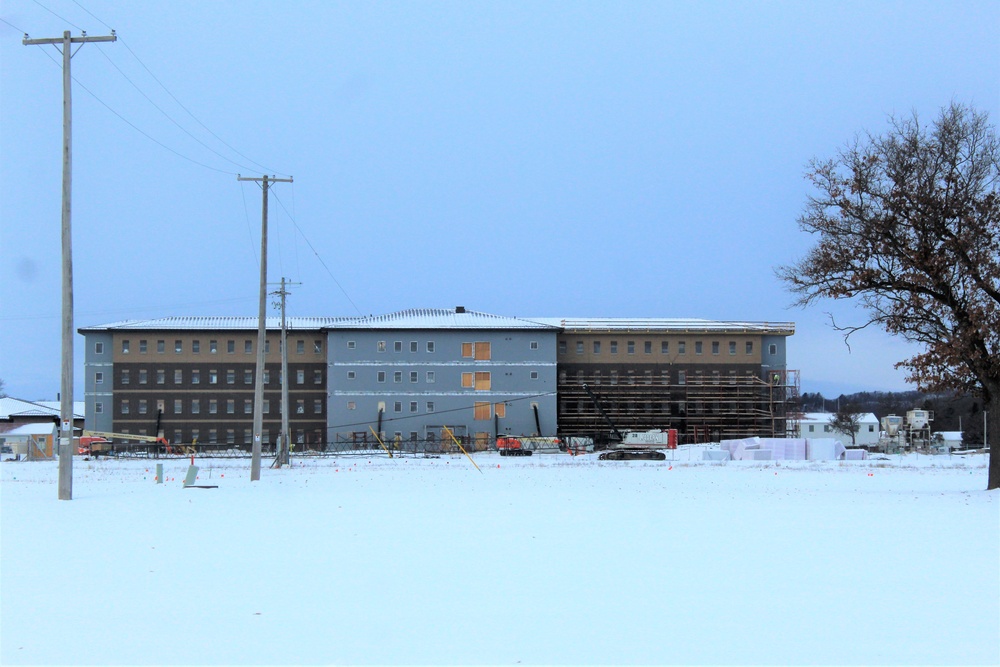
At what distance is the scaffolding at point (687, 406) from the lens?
Answer: 8469 centimetres


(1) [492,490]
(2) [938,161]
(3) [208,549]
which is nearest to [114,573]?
(3) [208,549]

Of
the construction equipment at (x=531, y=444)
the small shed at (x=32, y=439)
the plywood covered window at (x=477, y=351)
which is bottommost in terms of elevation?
the small shed at (x=32, y=439)

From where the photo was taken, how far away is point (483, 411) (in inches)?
3268

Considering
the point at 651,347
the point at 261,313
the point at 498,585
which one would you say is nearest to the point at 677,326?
the point at 651,347

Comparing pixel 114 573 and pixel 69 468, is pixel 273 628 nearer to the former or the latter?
pixel 114 573

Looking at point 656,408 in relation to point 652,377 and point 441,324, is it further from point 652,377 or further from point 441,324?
point 441,324

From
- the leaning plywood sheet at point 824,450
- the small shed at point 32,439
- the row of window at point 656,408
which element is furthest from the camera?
the row of window at point 656,408

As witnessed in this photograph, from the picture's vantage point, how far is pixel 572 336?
87.8 meters

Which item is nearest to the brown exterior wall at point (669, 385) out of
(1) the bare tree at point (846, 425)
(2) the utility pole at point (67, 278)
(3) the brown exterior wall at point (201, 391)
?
(3) the brown exterior wall at point (201, 391)

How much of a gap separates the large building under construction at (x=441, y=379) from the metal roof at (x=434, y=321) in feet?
0.66

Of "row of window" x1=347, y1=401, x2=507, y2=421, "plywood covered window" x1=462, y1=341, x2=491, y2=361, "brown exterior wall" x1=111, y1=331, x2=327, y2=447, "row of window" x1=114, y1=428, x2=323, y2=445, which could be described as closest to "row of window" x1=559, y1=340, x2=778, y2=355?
"plywood covered window" x1=462, y1=341, x2=491, y2=361

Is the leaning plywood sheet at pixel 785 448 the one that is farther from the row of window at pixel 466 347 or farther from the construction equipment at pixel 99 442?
the construction equipment at pixel 99 442

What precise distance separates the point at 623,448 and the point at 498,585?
60710 mm

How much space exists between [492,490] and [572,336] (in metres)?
62.4
